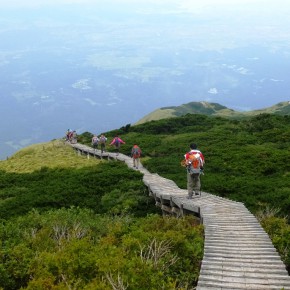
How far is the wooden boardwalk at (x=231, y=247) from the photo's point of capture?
40.1 ft

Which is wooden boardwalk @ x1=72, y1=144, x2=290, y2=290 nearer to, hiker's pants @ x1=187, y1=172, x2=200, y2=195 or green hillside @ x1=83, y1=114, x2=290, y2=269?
hiker's pants @ x1=187, y1=172, x2=200, y2=195

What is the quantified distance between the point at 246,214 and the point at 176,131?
122 feet

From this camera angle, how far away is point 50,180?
3300cm

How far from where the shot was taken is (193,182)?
75.1 ft

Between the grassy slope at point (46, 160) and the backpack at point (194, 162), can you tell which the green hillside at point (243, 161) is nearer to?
the backpack at point (194, 162)

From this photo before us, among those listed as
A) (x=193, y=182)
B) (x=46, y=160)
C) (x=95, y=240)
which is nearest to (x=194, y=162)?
(x=193, y=182)

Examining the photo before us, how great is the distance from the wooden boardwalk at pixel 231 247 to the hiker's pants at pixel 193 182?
0.50 meters

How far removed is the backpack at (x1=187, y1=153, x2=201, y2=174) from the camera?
21484 millimetres

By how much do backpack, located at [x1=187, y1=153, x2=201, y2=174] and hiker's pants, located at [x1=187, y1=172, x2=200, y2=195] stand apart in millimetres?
376

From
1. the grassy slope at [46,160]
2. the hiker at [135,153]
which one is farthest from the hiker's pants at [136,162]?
the grassy slope at [46,160]

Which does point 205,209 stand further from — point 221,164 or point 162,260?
point 221,164

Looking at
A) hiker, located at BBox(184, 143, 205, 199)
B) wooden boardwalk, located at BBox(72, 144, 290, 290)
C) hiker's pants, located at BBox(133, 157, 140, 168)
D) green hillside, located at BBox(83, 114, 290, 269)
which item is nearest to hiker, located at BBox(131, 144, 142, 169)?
hiker's pants, located at BBox(133, 157, 140, 168)

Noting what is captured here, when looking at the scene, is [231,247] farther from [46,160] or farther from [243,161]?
[46,160]

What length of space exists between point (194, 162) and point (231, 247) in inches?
276
